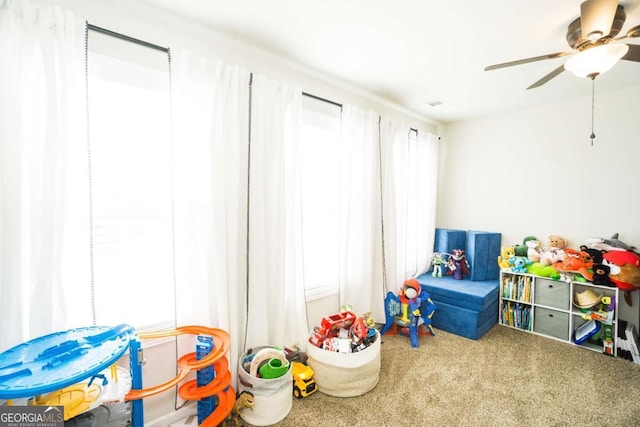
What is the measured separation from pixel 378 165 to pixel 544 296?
2.09m

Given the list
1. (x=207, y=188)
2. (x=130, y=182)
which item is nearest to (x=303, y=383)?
(x=207, y=188)

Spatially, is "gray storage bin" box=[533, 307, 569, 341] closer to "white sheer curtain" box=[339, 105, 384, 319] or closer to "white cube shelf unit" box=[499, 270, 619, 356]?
"white cube shelf unit" box=[499, 270, 619, 356]

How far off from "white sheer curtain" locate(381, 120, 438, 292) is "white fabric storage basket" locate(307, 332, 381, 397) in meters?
1.11

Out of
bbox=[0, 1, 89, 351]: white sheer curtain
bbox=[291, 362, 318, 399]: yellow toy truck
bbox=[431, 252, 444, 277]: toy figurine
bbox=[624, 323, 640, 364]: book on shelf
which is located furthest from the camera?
bbox=[431, 252, 444, 277]: toy figurine

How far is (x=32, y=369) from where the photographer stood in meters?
0.93

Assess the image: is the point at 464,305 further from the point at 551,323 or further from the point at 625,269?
the point at 625,269

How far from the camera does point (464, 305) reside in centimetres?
275

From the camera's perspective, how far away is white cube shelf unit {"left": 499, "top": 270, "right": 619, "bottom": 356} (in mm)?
2434

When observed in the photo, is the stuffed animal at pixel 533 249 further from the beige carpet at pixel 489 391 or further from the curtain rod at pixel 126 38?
the curtain rod at pixel 126 38

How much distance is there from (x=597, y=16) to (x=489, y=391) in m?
2.23

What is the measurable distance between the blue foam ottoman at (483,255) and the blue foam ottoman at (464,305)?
0.10m

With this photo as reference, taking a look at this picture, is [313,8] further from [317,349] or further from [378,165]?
[317,349]

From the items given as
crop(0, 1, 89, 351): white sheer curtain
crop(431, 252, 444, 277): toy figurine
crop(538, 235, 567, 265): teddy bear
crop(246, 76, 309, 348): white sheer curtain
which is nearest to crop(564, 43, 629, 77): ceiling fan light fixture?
crop(246, 76, 309, 348): white sheer curtain

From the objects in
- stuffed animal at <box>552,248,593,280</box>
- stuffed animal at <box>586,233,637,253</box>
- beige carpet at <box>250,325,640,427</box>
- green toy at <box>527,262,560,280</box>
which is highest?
stuffed animal at <box>586,233,637,253</box>
